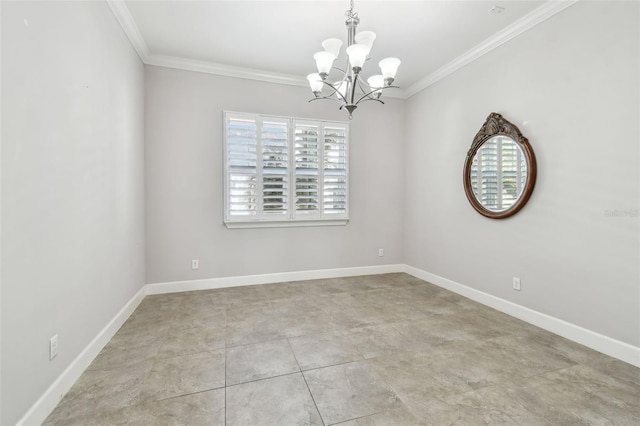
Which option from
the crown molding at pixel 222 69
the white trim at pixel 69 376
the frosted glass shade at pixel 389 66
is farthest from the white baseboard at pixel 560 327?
the white trim at pixel 69 376

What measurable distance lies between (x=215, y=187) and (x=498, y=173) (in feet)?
11.1

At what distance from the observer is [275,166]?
13.5 ft

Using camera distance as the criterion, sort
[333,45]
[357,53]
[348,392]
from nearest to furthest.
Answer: [348,392]
[357,53]
[333,45]

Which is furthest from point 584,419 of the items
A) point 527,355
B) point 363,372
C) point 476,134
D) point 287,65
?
point 287,65

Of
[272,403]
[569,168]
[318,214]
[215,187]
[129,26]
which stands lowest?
[272,403]

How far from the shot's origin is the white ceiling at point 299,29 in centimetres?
269

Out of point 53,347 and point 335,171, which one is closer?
point 53,347

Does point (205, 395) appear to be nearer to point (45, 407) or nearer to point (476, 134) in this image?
point (45, 407)

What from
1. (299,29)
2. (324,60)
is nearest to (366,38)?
(324,60)

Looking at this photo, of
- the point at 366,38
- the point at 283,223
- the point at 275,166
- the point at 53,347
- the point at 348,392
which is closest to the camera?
the point at 53,347

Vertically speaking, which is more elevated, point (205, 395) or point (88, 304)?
point (88, 304)

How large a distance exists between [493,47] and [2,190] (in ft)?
13.8

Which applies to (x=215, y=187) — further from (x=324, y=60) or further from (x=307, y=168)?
(x=324, y=60)

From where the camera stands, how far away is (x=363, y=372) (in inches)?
81.4
